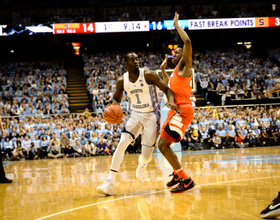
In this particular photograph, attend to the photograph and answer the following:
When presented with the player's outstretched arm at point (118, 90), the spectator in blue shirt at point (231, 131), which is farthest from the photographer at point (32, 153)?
the player's outstretched arm at point (118, 90)

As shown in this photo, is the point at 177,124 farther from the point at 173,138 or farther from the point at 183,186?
the point at 183,186

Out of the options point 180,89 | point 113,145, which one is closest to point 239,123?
point 113,145

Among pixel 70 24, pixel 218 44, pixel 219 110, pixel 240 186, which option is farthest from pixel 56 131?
pixel 218 44

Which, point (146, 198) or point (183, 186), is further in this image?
point (183, 186)

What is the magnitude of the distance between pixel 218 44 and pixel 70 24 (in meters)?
11.0

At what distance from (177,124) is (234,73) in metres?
16.5

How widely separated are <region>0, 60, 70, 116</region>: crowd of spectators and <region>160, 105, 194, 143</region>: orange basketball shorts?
11.4 meters

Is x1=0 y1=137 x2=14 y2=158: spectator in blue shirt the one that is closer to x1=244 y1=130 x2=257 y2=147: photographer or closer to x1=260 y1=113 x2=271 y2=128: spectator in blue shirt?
x1=244 y1=130 x2=257 y2=147: photographer

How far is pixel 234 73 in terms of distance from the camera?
813 inches

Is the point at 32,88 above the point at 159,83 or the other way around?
above

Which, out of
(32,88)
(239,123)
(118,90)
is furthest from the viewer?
(32,88)

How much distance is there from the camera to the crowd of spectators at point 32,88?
628 inches

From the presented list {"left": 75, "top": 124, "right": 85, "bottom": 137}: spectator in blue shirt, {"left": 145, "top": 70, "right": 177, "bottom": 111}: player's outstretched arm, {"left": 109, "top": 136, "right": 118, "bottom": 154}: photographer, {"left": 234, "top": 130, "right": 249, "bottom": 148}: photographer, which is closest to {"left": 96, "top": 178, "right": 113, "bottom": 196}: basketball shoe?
{"left": 145, "top": 70, "right": 177, "bottom": 111}: player's outstretched arm

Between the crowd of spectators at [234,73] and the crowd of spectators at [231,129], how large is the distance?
214cm
